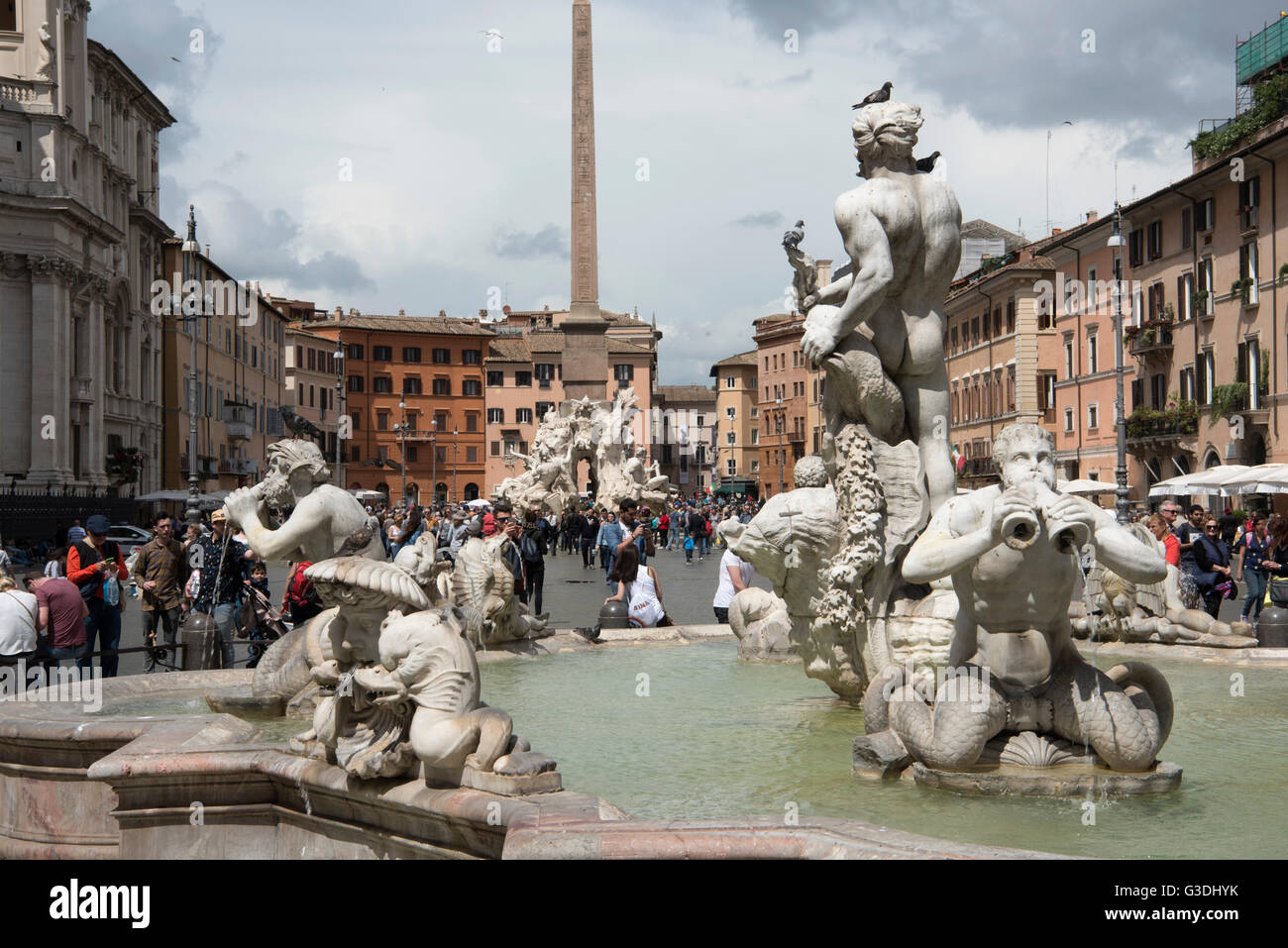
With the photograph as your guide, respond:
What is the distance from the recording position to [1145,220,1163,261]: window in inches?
1778

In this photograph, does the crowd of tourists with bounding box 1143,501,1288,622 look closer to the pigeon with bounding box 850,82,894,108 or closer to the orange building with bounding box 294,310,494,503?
the pigeon with bounding box 850,82,894,108

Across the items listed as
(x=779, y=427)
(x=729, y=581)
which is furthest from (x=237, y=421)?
(x=729, y=581)

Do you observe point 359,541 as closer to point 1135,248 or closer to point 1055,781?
point 1055,781

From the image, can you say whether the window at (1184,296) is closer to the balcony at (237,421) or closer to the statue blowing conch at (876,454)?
the statue blowing conch at (876,454)

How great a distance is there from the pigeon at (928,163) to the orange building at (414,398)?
93432 millimetres

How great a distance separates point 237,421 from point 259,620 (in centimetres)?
5570

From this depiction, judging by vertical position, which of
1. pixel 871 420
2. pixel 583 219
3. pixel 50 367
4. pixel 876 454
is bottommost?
pixel 876 454

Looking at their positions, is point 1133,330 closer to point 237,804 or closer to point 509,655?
point 509,655

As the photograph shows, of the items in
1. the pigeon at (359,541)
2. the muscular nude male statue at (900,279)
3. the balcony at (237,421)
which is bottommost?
the pigeon at (359,541)

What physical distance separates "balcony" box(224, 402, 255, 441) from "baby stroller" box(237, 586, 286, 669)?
177 feet

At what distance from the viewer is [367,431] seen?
3984 inches

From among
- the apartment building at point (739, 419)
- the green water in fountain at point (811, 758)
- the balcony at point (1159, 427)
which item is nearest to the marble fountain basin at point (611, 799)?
the green water in fountain at point (811, 758)

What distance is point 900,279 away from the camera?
7.41 m

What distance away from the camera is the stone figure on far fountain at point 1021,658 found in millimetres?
5109
